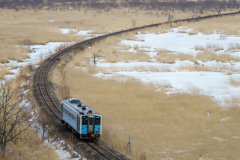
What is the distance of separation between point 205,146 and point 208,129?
8.50 feet

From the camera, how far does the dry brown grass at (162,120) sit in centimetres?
1670

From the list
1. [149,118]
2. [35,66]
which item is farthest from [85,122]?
[35,66]

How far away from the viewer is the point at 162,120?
2067cm

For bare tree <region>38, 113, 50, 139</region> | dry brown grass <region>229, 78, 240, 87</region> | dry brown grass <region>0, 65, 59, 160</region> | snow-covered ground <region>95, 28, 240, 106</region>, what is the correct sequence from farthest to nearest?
dry brown grass <region>229, 78, 240, 87</region> < snow-covered ground <region>95, 28, 240, 106</region> < bare tree <region>38, 113, 50, 139</region> < dry brown grass <region>0, 65, 59, 160</region>

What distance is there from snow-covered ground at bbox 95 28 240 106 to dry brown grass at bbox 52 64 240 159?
2127 mm

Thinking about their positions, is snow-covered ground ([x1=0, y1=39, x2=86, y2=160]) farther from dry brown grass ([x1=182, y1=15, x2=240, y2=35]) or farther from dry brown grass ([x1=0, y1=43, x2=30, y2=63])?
dry brown grass ([x1=182, y1=15, x2=240, y2=35])

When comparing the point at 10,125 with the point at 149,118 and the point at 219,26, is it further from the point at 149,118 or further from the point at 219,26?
the point at 219,26

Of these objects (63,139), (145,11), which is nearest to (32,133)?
(63,139)

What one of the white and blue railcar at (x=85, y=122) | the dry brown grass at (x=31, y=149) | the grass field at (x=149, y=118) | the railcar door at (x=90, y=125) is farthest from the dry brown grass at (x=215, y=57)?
the dry brown grass at (x=31, y=149)

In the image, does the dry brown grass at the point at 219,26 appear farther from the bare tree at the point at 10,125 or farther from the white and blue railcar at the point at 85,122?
the white and blue railcar at the point at 85,122

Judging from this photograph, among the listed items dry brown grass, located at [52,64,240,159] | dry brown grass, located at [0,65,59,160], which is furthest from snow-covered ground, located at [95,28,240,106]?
dry brown grass, located at [0,65,59,160]

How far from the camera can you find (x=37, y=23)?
255 ft

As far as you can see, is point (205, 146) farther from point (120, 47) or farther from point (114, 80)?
point (120, 47)

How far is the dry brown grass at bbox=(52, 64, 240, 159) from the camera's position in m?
16.7
